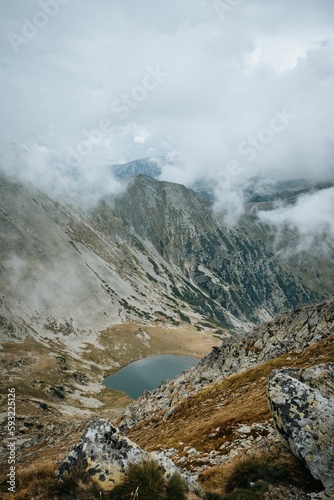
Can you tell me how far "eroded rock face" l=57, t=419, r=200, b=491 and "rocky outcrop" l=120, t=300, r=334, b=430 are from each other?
93.3 ft

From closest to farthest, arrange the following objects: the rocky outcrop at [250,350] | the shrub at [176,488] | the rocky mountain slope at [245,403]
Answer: the shrub at [176,488], the rocky mountain slope at [245,403], the rocky outcrop at [250,350]

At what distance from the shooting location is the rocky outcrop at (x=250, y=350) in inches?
1686

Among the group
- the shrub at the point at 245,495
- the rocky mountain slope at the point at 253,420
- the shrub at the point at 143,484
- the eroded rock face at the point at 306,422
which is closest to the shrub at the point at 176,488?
the shrub at the point at 143,484

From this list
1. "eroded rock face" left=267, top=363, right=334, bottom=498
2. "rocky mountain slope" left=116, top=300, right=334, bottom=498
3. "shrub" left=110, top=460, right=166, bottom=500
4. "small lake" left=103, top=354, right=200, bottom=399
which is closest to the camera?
"shrub" left=110, top=460, right=166, bottom=500

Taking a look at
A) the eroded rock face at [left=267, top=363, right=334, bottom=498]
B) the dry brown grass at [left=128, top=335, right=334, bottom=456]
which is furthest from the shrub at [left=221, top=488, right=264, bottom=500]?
the dry brown grass at [left=128, top=335, right=334, bottom=456]

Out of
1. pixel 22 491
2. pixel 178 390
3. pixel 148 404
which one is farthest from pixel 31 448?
pixel 22 491

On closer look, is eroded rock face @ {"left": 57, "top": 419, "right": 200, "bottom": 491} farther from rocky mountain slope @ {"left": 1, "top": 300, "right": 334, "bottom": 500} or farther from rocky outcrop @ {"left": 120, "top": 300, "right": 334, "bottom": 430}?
rocky outcrop @ {"left": 120, "top": 300, "right": 334, "bottom": 430}

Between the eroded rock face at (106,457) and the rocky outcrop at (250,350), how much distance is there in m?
28.4

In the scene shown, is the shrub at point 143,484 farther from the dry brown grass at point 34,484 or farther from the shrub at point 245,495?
the shrub at point 245,495

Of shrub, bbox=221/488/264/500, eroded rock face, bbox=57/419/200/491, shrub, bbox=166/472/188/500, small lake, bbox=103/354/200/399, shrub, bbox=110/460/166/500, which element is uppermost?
small lake, bbox=103/354/200/399

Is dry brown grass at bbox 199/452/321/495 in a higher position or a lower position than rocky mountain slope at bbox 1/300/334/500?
lower

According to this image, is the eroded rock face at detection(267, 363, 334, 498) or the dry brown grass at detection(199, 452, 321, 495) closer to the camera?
the eroded rock face at detection(267, 363, 334, 498)

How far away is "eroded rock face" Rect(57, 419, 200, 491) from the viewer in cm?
1080

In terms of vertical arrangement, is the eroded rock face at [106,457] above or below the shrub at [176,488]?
above
